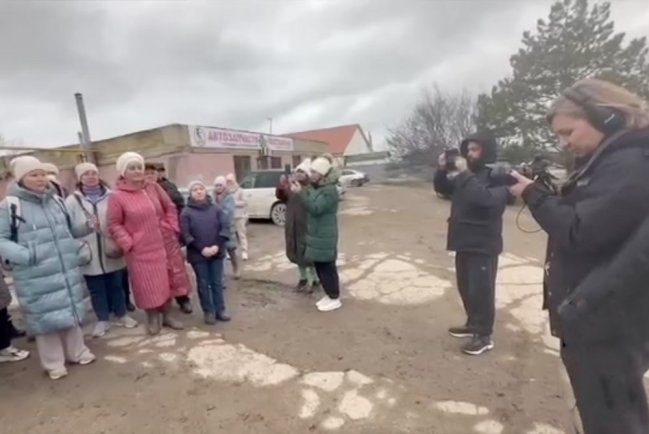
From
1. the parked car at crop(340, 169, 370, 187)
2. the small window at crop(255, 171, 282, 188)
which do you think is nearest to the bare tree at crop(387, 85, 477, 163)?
the parked car at crop(340, 169, 370, 187)

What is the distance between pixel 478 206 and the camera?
319 cm

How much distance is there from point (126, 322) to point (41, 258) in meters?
1.41

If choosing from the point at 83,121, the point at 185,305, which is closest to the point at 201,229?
the point at 185,305

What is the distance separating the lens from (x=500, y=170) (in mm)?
2670

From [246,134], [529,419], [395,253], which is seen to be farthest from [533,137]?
[529,419]

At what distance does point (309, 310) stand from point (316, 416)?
1.95m

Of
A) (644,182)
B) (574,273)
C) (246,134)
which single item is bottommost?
(574,273)

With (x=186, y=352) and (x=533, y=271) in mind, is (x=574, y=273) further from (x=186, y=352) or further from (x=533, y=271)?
(x=533, y=271)

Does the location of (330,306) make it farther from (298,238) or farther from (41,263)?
(41,263)

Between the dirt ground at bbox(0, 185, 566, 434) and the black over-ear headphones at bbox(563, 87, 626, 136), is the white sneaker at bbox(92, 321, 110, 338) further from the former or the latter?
the black over-ear headphones at bbox(563, 87, 626, 136)

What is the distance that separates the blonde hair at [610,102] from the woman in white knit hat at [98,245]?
3.60 m

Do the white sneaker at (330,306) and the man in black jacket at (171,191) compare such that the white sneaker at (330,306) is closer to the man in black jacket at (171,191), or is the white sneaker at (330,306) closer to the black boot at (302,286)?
the black boot at (302,286)

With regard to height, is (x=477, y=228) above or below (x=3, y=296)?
above

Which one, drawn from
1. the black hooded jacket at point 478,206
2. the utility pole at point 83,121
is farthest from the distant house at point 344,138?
the black hooded jacket at point 478,206
